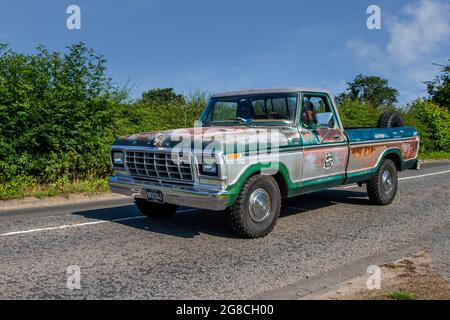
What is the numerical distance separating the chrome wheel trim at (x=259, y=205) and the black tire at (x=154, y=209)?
6.06ft

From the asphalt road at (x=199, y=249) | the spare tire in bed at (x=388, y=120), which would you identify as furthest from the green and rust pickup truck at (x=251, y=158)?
the spare tire in bed at (x=388, y=120)

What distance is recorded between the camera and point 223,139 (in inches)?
217

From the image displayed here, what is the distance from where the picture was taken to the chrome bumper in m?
5.45

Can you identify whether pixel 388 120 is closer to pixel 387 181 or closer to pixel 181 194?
pixel 387 181

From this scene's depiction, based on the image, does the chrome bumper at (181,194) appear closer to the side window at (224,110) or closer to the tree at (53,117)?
the side window at (224,110)

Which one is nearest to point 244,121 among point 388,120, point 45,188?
point 388,120

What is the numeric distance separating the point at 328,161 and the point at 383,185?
6.85 feet

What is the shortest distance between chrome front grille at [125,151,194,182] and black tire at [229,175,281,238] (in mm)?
682

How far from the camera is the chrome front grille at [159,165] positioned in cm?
573

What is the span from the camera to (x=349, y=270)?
16.1ft

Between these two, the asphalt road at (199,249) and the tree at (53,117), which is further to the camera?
the tree at (53,117)

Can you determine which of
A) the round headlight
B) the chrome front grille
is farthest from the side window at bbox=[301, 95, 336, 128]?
the round headlight

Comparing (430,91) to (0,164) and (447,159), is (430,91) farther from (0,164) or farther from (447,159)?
(0,164)

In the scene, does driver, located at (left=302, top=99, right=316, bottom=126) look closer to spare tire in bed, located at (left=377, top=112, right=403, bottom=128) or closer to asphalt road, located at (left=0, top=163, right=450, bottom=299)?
asphalt road, located at (left=0, top=163, right=450, bottom=299)
